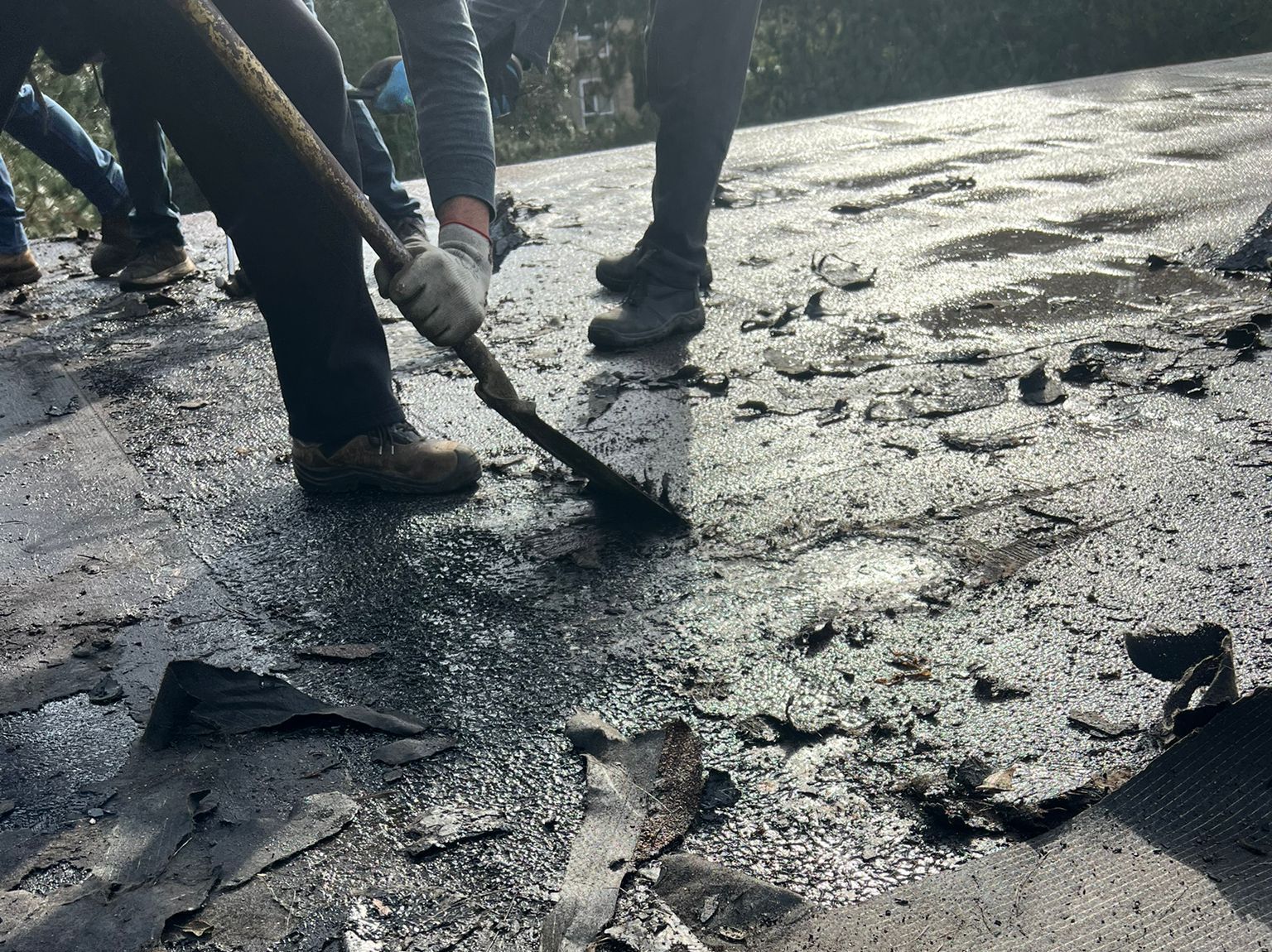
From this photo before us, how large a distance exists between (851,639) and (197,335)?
3.02m

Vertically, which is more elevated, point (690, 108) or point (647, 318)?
point (690, 108)

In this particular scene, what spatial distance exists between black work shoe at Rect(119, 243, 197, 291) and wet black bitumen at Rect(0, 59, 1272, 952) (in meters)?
0.40

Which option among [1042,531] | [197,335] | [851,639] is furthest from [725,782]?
[197,335]

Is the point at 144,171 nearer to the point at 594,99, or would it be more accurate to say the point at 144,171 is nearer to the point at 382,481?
the point at 382,481

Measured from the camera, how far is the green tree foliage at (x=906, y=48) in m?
11.3

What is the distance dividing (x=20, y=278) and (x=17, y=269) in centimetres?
4

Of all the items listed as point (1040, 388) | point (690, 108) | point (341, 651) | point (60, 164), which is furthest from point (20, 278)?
point (1040, 388)

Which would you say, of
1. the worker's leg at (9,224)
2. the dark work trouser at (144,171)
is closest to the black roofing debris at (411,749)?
the dark work trouser at (144,171)

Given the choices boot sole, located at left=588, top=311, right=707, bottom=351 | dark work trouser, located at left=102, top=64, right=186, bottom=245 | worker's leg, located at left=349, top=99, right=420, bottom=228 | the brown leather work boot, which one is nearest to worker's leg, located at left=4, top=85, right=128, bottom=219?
dark work trouser, located at left=102, top=64, right=186, bottom=245

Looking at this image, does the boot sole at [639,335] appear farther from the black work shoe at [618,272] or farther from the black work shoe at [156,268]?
the black work shoe at [156,268]

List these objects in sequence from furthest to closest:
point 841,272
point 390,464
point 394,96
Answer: point 841,272, point 394,96, point 390,464

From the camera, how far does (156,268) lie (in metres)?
4.68

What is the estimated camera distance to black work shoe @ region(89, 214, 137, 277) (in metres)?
4.90

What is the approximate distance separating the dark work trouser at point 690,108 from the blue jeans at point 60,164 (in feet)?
9.00
